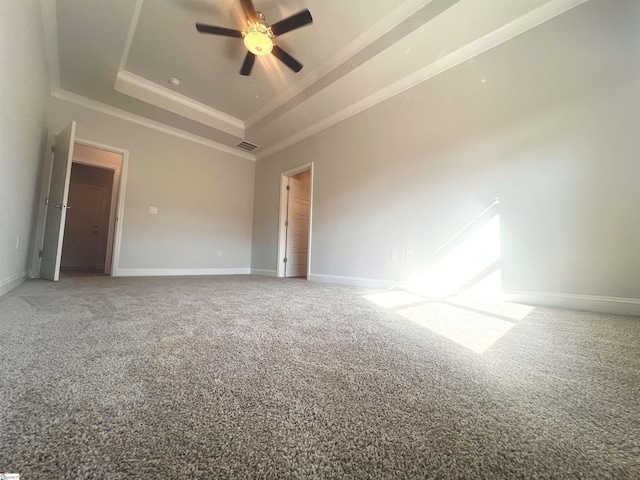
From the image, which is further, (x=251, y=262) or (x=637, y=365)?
(x=251, y=262)

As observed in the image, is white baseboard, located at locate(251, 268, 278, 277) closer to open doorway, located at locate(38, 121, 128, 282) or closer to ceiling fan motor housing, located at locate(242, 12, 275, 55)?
open doorway, located at locate(38, 121, 128, 282)

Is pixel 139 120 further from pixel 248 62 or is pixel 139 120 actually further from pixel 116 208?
pixel 248 62

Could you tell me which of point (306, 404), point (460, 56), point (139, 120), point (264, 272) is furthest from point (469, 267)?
point (139, 120)

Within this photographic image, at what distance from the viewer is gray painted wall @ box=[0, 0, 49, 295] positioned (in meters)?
1.49

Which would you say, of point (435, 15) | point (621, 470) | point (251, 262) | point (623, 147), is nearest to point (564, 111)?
point (623, 147)

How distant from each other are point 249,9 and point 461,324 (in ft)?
9.85

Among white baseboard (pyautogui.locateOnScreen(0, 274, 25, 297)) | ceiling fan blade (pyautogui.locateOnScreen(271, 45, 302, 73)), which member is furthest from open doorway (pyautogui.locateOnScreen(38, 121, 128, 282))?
ceiling fan blade (pyautogui.locateOnScreen(271, 45, 302, 73))

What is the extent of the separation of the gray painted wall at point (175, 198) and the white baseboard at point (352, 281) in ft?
6.40

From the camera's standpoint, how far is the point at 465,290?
2289 millimetres

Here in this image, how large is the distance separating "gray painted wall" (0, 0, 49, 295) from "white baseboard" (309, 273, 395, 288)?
298 cm

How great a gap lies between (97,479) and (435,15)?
3.13 meters

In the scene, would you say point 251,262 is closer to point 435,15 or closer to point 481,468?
point 435,15

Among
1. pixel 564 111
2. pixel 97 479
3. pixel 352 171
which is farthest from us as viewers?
pixel 352 171

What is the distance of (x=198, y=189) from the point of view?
172 inches
